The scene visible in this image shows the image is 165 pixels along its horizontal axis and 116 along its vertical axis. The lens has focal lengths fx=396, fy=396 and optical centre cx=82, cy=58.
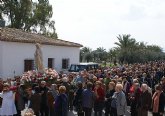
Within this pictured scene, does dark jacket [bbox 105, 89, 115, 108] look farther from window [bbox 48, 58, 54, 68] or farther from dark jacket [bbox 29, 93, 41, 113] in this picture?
window [bbox 48, 58, 54, 68]

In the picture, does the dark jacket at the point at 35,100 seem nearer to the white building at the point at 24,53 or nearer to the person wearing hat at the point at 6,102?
the person wearing hat at the point at 6,102

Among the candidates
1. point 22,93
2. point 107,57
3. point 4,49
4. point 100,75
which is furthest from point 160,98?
point 107,57

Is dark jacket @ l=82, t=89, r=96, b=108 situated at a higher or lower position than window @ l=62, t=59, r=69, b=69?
lower

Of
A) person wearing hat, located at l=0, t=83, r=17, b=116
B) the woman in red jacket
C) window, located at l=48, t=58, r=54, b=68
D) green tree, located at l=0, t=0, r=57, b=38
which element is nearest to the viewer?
person wearing hat, located at l=0, t=83, r=17, b=116

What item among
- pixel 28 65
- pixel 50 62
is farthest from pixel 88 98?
pixel 50 62

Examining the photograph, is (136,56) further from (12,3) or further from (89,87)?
(89,87)

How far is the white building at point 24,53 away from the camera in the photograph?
24.9 m

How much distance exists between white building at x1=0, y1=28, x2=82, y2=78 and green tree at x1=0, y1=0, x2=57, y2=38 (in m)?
13.5

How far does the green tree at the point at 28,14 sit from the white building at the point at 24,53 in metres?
13.5

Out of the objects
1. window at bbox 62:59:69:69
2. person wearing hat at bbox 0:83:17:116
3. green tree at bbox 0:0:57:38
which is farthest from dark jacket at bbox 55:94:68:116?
green tree at bbox 0:0:57:38

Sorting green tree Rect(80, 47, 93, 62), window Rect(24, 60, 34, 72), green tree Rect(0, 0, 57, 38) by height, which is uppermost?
green tree Rect(0, 0, 57, 38)

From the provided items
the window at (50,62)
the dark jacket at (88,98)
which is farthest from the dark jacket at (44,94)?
the window at (50,62)

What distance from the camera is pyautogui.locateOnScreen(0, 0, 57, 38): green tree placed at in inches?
1801

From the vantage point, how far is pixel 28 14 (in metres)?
47.9
